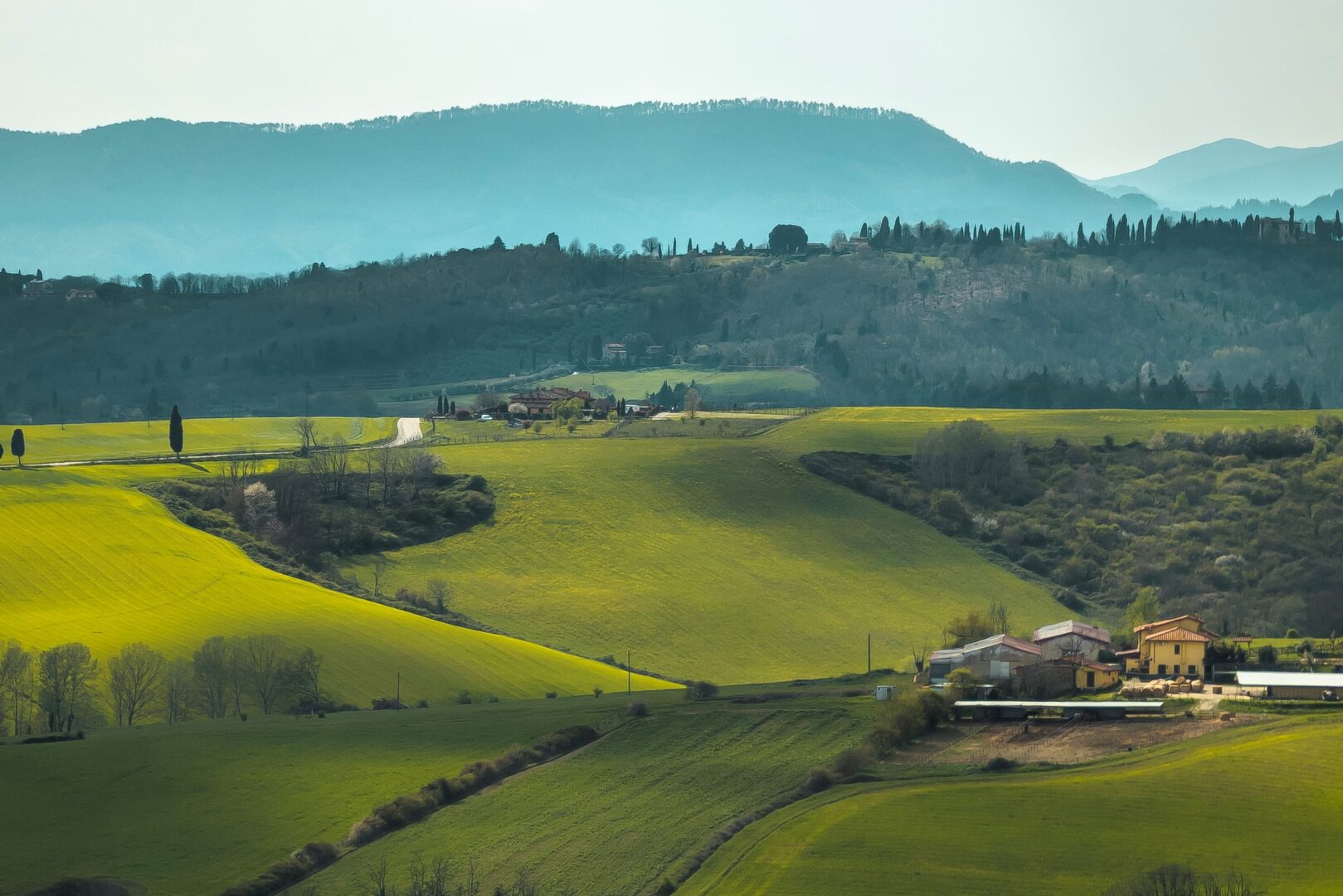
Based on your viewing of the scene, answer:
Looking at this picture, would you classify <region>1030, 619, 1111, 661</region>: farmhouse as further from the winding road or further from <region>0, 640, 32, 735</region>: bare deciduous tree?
the winding road

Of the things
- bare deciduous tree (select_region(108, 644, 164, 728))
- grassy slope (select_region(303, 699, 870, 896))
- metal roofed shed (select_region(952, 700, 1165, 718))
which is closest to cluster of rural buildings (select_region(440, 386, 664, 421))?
bare deciduous tree (select_region(108, 644, 164, 728))

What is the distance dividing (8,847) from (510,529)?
59261 millimetres

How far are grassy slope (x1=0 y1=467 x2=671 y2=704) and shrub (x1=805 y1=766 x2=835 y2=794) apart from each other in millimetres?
22560

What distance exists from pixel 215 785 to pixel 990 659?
28.9 metres

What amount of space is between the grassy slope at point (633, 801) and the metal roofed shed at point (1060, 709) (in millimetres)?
3804

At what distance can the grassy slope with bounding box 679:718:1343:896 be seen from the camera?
158ft

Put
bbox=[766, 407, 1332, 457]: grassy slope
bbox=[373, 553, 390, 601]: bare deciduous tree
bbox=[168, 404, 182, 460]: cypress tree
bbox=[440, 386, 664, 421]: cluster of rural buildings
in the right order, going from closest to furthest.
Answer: bbox=[373, 553, 390, 601]: bare deciduous tree → bbox=[168, 404, 182, 460]: cypress tree → bbox=[766, 407, 1332, 457]: grassy slope → bbox=[440, 386, 664, 421]: cluster of rural buildings

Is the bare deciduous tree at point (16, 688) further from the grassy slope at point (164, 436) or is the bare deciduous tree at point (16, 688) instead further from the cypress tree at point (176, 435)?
the cypress tree at point (176, 435)

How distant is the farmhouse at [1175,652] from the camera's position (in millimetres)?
70500

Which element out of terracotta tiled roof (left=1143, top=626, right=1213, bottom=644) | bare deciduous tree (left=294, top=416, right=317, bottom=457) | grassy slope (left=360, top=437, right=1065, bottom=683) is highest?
bare deciduous tree (left=294, top=416, right=317, bottom=457)

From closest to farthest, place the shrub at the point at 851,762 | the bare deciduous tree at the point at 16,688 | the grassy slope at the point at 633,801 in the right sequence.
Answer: the grassy slope at the point at 633,801, the shrub at the point at 851,762, the bare deciduous tree at the point at 16,688

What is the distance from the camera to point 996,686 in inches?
2685

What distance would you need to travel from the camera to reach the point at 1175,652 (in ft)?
233

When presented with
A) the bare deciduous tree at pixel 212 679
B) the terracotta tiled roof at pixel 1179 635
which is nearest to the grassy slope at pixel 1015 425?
the terracotta tiled roof at pixel 1179 635
